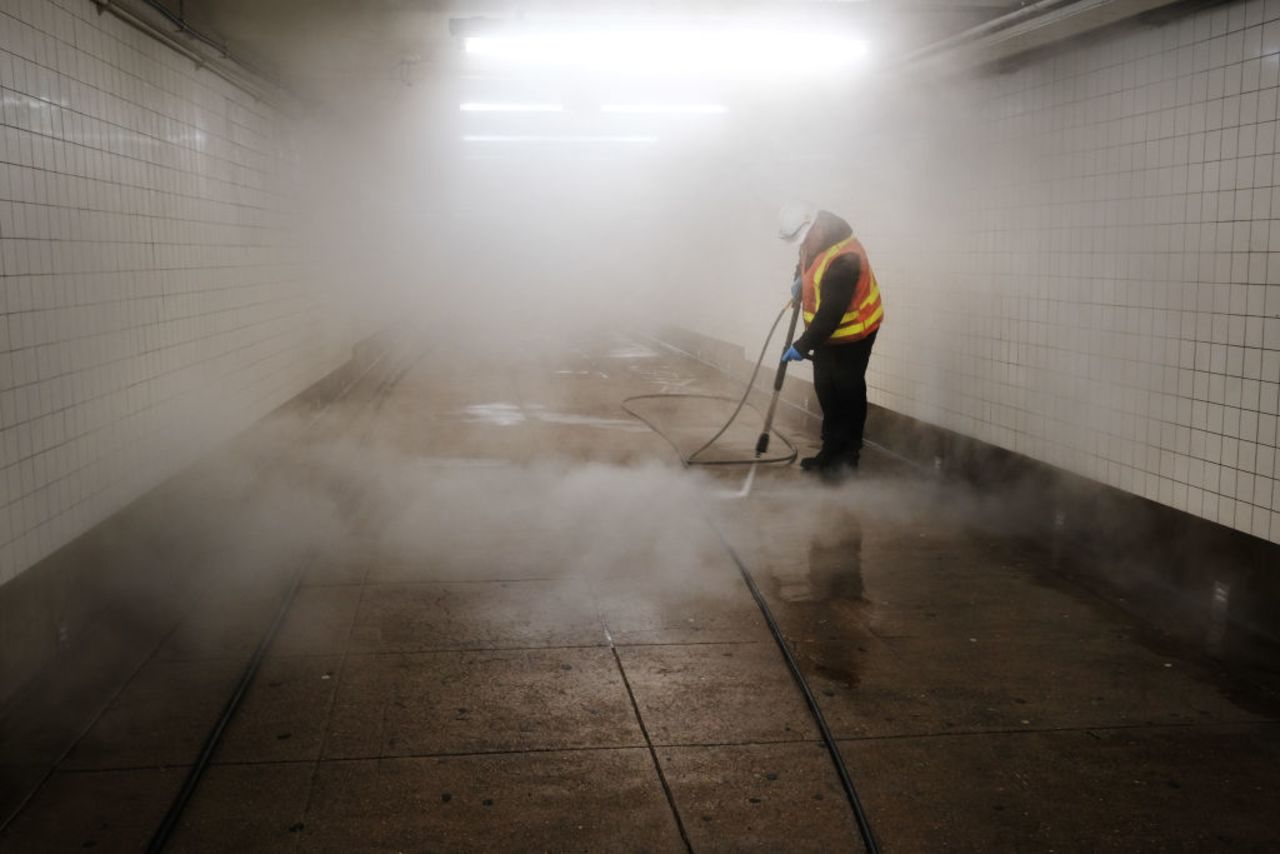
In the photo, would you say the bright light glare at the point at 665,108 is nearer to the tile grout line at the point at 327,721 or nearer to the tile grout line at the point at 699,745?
the tile grout line at the point at 327,721

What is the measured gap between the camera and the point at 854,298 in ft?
25.7

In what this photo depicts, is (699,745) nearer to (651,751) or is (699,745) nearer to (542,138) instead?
(651,751)

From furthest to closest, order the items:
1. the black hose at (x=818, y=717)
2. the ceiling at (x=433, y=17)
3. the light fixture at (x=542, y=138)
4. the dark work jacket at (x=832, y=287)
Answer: the light fixture at (x=542, y=138)
the dark work jacket at (x=832, y=287)
the ceiling at (x=433, y=17)
the black hose at (x=818, y=717)

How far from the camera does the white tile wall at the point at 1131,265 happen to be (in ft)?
16.1

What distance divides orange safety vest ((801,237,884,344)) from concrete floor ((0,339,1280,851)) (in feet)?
4.57

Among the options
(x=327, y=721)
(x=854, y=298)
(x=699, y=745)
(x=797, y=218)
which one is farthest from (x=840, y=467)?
(x=327, y=721)

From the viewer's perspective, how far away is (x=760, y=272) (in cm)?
1348

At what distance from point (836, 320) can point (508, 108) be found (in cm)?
613

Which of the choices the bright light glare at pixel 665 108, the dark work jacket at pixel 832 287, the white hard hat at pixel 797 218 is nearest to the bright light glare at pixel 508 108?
the bright light glare at pixel 665 108

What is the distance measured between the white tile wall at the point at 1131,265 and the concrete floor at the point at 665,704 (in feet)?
2.67

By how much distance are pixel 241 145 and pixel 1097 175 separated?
20.8 ft

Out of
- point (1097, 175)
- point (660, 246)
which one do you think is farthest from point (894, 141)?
point (660, 246)

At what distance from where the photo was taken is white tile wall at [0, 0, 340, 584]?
446cm

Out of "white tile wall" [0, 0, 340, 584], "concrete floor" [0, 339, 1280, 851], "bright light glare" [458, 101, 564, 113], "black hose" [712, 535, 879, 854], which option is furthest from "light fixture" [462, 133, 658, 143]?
"black hose" [712, 535, 879, 854]
